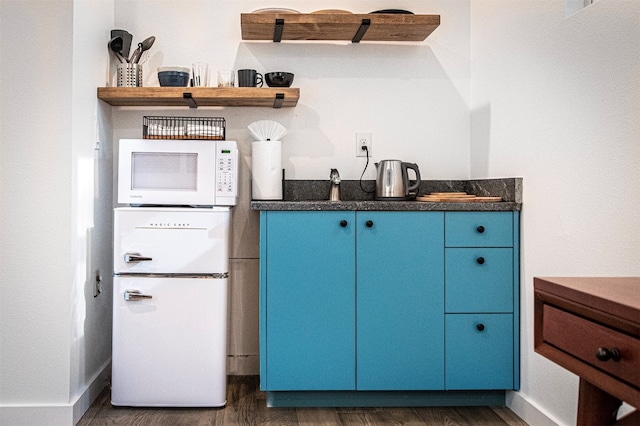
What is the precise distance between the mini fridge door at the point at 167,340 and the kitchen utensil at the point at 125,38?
1077 millimetres

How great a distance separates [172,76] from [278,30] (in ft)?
1.75

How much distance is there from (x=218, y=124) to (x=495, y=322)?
1.49 m

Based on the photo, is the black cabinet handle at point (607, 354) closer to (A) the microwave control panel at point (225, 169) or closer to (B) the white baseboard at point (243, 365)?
(A) the microwave control panel at point (225, 169)

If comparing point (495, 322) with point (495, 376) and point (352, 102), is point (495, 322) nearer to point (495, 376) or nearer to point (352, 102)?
point (495, 376)

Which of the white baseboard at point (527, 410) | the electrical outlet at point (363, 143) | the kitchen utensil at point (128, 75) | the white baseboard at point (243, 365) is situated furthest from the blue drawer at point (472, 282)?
the kitchen utensil at point (128, 75)

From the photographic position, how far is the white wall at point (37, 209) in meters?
2.22

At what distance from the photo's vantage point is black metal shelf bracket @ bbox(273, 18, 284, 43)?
262 centimetres

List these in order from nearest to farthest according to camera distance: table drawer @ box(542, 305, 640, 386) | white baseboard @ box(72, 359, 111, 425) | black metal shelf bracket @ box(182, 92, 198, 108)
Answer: table drawer @ box(542, 305, 640, 386), white baseboard @ box(72, 359, 111, 425), black metal shelf bracket @ box(182, 92, 198, 108)

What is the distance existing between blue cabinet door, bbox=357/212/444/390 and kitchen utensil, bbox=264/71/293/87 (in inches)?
31.4

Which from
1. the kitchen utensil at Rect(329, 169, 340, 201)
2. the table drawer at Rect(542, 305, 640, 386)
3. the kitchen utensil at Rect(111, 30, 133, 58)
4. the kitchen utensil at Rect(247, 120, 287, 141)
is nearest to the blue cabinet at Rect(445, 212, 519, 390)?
the kitchen utensil at Rect(329, 169, 340, 201)

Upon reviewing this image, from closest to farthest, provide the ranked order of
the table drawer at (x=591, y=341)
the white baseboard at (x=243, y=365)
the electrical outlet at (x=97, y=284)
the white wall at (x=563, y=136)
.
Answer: the table drawer at (x=591, y=341) < the white wall at (x=563, y=136) < the electrical outlet at (x=97, y=284) < the white baseboard at (x=243, y=365)

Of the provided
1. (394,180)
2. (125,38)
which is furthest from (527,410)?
(125,38)

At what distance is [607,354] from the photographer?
3.36 ft

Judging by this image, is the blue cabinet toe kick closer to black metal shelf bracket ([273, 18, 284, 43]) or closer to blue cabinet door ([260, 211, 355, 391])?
blue cabinet door ([260, 211, 355, 391])
